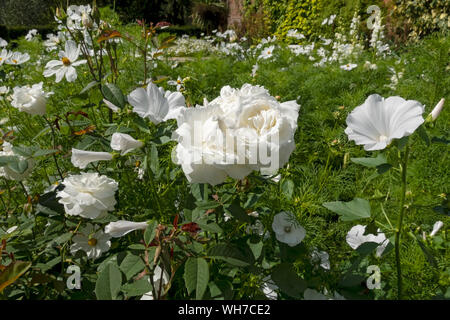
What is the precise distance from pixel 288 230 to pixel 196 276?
0.81ft

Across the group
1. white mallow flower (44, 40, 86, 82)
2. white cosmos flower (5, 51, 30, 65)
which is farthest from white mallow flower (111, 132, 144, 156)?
white cosmos flower (5, 51, 30, 65)

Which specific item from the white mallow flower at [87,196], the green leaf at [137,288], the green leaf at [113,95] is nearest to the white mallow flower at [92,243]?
the white mallow flower at [87,196]

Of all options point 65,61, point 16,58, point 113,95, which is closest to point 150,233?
point 113,95

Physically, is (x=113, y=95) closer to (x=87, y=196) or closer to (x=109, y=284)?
(x=87, y=196)

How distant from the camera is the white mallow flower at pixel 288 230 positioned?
685 mm

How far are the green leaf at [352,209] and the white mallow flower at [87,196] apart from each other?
1.63ft

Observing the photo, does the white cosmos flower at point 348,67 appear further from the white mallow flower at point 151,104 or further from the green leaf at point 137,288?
the green leaf at point 137,288

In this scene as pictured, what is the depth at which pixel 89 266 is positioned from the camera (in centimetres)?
87

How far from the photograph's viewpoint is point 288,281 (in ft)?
2.09

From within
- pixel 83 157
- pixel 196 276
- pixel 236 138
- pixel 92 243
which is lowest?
pixel 92 243

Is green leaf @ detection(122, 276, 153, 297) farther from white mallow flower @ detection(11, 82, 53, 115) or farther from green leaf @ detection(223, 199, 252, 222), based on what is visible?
white mallow flower @ detection(11, 82, 53, 115)

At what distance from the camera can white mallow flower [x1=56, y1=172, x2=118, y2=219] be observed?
686mm
